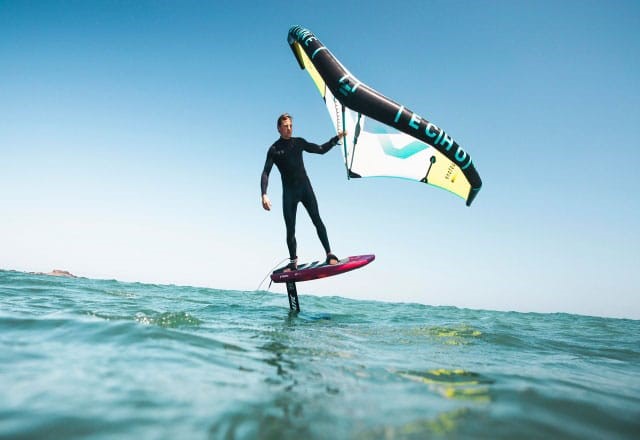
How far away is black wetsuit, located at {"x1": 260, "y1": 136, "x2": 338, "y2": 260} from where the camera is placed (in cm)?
628

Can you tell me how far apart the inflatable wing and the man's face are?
98 cm

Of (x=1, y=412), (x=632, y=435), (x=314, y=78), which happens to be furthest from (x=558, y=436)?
(x=314, y=78)

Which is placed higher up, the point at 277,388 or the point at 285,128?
the point at 285,128

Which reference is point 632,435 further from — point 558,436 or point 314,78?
point 314,78

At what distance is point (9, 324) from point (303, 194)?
4.30m

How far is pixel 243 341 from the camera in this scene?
3764 mm

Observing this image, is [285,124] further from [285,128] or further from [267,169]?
[267,169]

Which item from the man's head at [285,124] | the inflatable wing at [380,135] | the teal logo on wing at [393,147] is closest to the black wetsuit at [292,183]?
the man's head at [285,124]

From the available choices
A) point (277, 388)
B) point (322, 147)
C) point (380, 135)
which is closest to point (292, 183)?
point (322, 147)

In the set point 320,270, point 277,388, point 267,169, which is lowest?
point 277,388

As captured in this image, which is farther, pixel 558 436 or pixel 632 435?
pixel 632 435

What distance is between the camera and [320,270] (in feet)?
19.8

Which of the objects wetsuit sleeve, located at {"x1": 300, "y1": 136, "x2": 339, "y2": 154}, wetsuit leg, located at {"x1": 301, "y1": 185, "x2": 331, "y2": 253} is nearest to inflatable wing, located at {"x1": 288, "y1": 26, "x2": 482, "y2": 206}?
wetsuit sleeve, located at {"x1": 300, "y1": 136, "x2": 339, "y2": 154}

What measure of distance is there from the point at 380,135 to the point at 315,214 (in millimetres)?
2077
